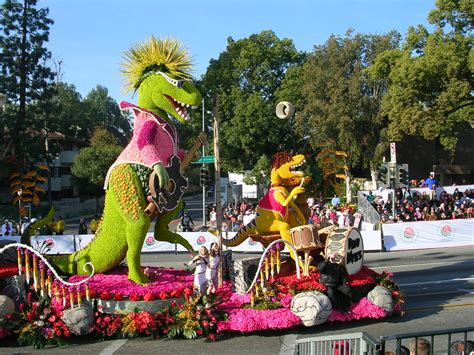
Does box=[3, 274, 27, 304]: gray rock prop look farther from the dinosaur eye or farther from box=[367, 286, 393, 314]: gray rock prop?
box=[367, 286, 393, 314]: gray rock prop

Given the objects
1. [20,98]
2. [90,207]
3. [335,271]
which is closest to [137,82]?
[335,271]

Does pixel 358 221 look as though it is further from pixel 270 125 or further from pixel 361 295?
pixel 270 125

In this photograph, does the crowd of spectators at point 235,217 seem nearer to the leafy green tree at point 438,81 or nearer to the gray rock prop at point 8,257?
the leafy green tree at point 438,81

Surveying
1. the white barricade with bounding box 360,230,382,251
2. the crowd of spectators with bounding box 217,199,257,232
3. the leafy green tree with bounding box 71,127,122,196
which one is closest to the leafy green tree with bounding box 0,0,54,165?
the leafy green tree with bounding box 71,127,122,196

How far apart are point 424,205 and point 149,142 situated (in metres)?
20.5

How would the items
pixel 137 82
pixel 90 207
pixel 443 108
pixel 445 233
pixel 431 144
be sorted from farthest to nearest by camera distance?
pixel 90 207
pixel 431 144
pixel 443 108
pixel 445 233
pixel 137 82

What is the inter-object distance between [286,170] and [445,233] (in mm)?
12145

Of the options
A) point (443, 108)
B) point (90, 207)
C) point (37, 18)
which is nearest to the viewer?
point (443, 108)

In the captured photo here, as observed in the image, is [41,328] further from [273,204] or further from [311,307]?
[273,204]

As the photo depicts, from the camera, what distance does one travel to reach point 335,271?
1145cm

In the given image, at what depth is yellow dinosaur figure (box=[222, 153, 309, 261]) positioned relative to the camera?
47.5 feet

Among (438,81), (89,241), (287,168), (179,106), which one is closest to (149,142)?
(179,106)

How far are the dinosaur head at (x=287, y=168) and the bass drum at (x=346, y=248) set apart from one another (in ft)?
8.54

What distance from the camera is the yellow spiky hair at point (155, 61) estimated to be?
489 inches
